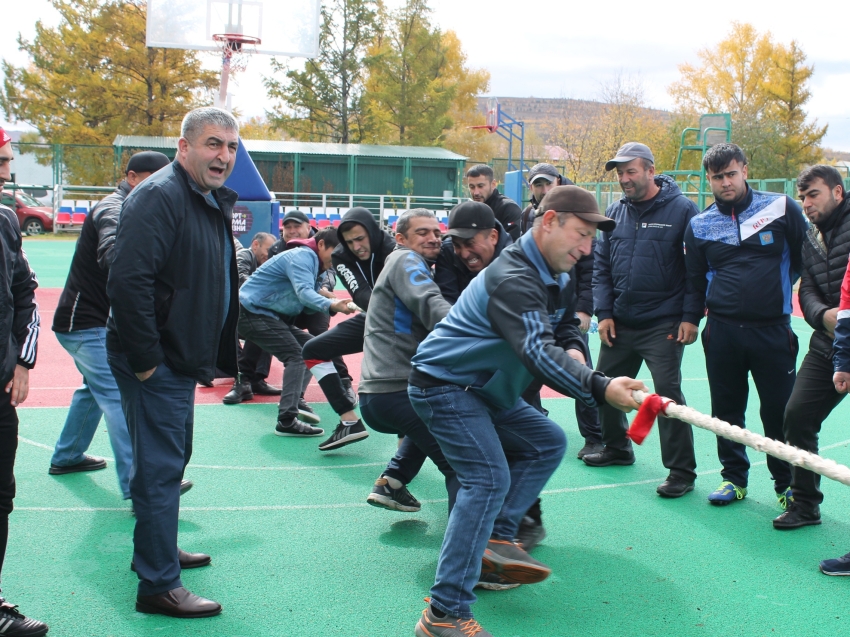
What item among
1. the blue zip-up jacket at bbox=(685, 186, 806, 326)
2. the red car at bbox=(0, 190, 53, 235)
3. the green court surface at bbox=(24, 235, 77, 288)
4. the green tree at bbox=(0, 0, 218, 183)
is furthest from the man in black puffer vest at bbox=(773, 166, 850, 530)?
the green tree at bbox=(0, 0, 218, 183)

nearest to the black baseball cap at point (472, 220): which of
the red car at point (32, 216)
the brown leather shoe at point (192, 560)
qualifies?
the brown leather shoe at point (192, 560)

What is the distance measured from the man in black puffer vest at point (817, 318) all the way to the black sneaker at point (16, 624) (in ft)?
13.3

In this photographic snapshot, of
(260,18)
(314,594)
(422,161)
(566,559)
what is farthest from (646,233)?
(422,161)

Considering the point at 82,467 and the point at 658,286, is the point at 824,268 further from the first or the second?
the point at 82,467

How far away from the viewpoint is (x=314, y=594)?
13.2 ft

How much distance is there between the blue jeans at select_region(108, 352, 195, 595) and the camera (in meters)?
3.73

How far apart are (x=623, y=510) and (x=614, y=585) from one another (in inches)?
46.0

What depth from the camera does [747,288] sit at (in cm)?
520

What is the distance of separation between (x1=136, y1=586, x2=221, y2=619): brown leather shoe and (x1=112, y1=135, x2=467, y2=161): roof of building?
33652 mm

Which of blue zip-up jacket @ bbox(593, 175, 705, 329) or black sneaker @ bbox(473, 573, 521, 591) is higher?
blue zip-up jacket @ bbox(593, 175, 705, 329)

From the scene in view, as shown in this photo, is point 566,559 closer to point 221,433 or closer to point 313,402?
point 221,433

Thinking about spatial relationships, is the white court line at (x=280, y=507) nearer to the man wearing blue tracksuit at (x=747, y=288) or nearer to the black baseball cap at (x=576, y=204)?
the man wearing blue tracksuit at (x=747, y=288)

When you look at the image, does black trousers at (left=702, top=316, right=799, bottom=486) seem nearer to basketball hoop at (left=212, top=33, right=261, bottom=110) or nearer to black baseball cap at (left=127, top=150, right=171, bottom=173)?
black baseball cap at (left=127, top=150, right=171, bottom=173)

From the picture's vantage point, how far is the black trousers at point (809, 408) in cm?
483
